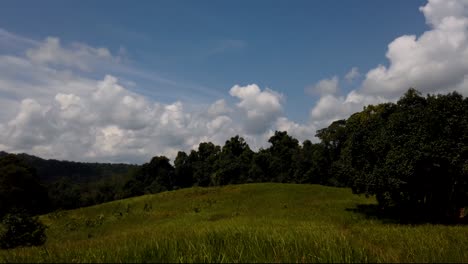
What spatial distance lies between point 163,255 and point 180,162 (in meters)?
143

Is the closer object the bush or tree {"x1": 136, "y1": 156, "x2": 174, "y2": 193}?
the bush

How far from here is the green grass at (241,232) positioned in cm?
626

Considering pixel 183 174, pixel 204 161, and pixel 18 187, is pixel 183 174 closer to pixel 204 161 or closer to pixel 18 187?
pixel 204 161

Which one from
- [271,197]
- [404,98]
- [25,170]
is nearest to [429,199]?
[404,98]

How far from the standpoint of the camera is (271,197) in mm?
50094

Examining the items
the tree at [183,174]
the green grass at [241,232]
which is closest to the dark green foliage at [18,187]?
the green grass at [241,232]

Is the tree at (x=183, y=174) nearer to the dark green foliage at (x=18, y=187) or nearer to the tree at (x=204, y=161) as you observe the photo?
the tree at (x=204, y=161)

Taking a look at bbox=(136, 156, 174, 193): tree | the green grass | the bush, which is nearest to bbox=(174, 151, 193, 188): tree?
bbox=(136, 156, 174, 193): tree

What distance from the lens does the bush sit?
2580 cm

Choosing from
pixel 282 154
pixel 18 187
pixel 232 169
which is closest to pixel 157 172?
pixel 232 169

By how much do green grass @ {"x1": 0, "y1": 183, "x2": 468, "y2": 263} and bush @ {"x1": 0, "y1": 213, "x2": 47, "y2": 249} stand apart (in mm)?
4558

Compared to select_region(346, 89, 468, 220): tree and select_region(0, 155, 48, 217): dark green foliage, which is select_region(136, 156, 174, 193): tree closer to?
select_region(0, 155, 48, 217): dark green foliage

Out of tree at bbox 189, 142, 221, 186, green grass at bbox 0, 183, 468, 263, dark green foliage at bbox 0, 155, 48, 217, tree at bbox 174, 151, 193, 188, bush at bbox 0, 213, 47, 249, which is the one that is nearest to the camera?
green grass at bbox 0, 183, 468, 263

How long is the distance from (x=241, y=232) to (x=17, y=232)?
77.8 feet
